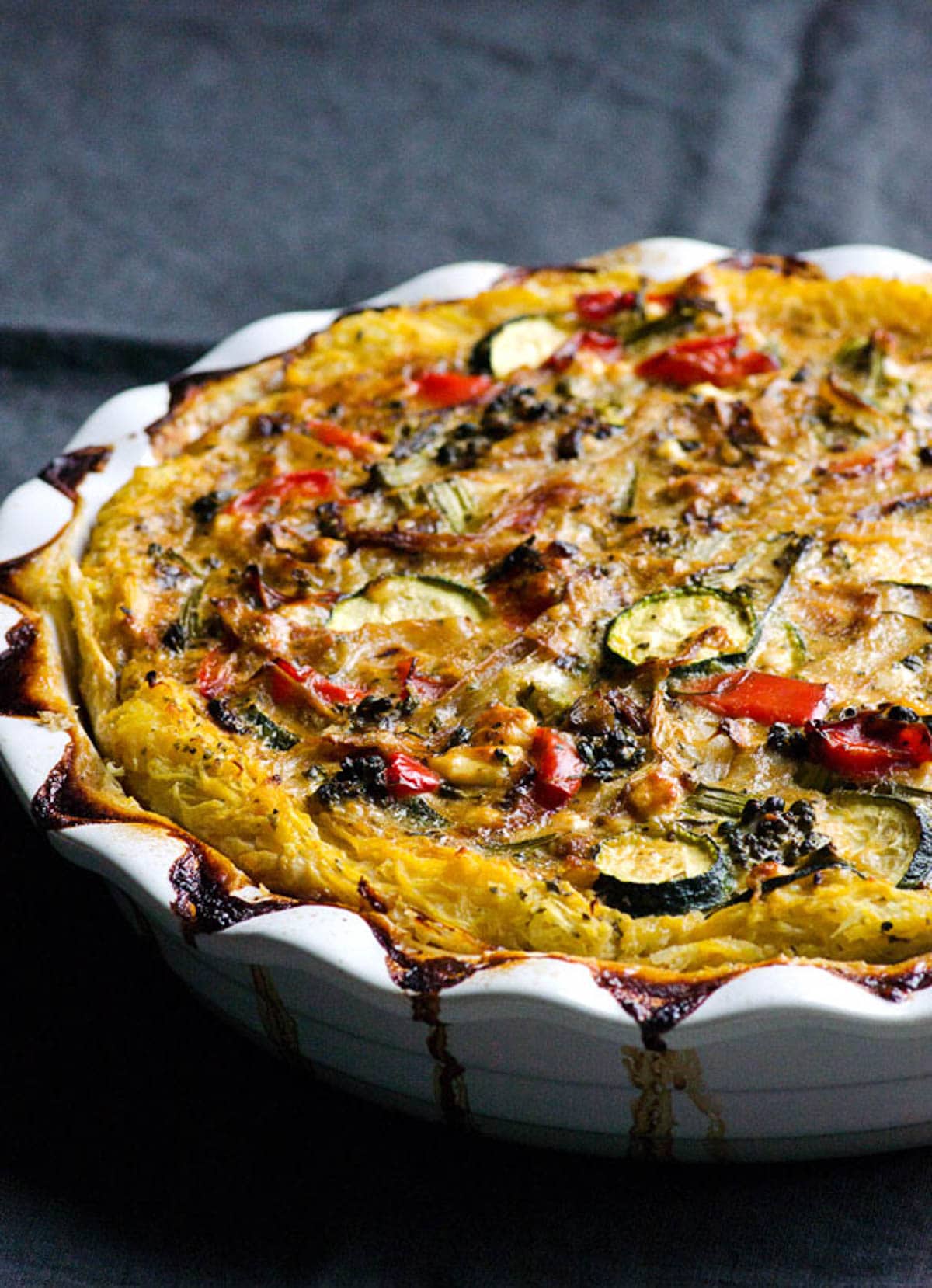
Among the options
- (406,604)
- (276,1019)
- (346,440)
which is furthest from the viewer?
(346,440)

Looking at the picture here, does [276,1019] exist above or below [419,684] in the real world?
below

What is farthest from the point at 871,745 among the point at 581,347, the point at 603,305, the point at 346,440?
the point at 603,305

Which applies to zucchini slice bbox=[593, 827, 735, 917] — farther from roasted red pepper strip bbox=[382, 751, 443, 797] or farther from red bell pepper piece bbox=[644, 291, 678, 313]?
red bell pepper piece bbox=[644, 291, 678, 313]

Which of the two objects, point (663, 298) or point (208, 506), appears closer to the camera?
point (208, 506)

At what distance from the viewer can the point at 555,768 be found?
12.5ft

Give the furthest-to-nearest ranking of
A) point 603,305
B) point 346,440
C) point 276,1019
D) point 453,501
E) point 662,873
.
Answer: point 603,305, point 346,440, point 453,501, point 276,1019, point 662,873

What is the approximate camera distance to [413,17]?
884 cm

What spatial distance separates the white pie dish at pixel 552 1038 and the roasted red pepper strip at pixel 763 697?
85 centimetres

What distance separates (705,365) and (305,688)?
1943mm

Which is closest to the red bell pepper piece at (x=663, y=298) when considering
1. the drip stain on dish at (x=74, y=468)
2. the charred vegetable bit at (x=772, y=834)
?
the drip stain on dish at (x=74, y=468)

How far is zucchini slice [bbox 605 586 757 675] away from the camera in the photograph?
4.10 m

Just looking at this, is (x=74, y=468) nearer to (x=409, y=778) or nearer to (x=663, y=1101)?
(x=409, y=778)

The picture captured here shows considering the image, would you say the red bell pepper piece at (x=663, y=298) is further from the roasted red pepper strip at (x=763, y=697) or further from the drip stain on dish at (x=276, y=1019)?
the drip stain on dish at (x=276, y=1019)

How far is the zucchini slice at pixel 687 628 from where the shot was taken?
410cm
